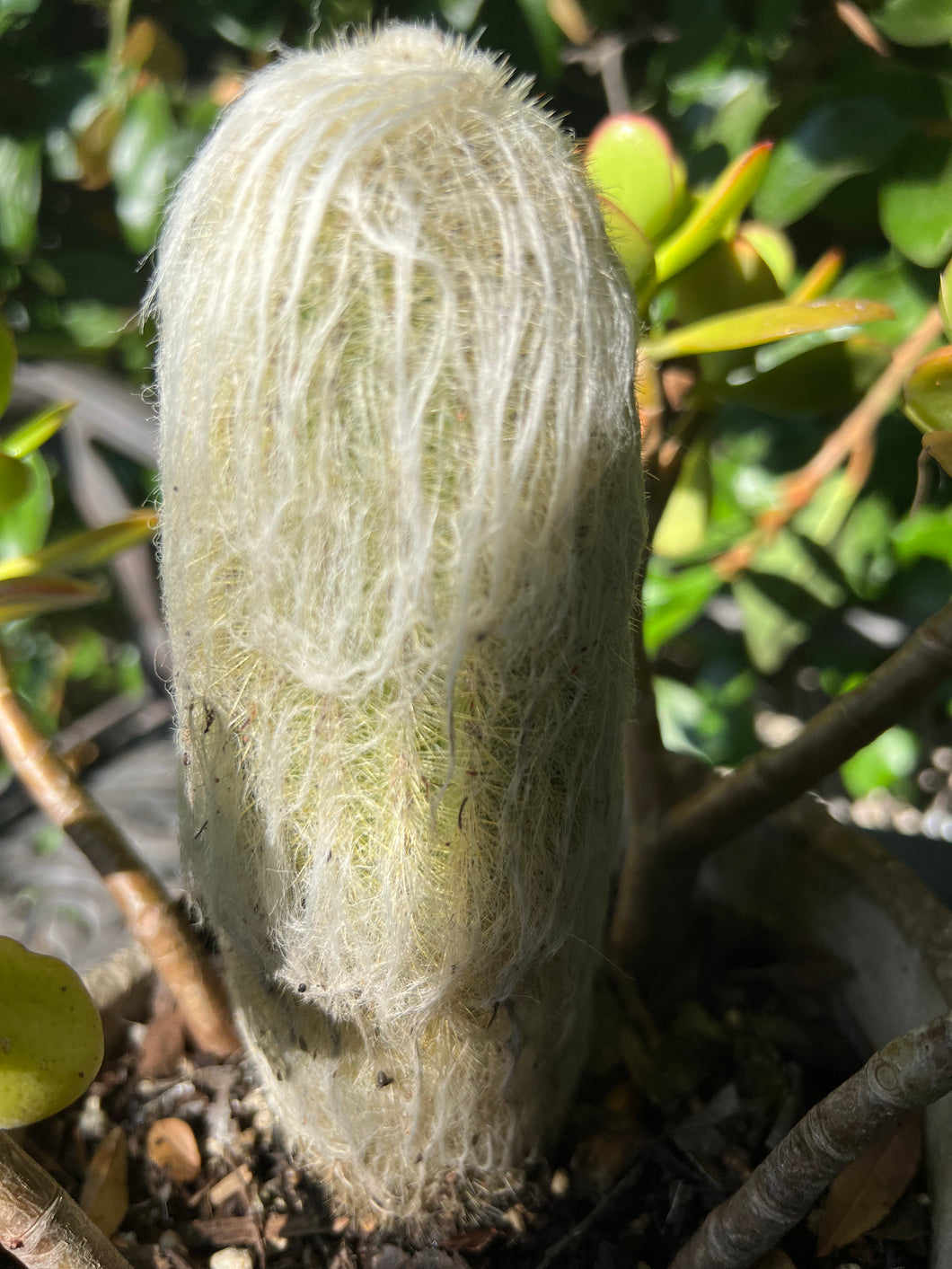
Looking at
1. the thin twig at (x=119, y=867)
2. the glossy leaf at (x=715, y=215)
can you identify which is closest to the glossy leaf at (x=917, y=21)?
the glossy leaf at (x=715, y=215)

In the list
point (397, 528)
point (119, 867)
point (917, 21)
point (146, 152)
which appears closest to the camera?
point (397, 528)

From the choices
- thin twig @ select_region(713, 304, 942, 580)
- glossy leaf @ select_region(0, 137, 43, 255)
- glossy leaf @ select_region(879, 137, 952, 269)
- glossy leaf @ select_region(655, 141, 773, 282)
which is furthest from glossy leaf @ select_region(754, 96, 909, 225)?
glossy leaf @ select_region(0, 137, 43, 255)

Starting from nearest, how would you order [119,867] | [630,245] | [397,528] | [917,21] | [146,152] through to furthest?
[397,528] → [630,245] → [119,867] → [917,21] → [146,152]

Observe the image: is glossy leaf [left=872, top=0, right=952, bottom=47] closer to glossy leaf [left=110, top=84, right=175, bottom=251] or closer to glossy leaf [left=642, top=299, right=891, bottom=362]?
glossy leaf [left=642, top=299, right=891, bottom=362]

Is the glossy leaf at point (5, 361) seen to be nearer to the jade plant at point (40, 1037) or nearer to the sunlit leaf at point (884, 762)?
the jade plant at point (40, 1037)

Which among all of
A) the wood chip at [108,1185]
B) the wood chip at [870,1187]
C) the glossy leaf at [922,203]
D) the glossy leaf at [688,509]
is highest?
the glossy leaf at [922,203]

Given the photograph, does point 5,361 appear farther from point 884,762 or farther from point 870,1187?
point 884,762

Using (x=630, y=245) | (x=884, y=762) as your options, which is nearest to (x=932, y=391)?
(x=630, y=245)

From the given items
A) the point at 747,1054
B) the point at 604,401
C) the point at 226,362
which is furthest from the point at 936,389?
the point at 747,1054

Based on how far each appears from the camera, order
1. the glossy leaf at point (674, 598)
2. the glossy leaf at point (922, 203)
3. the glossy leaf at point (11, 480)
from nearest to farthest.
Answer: the glossy leaf at point (11, 480)
the glossy leaf at point (922, 203)
the glossy leaf at point (674, 598)
